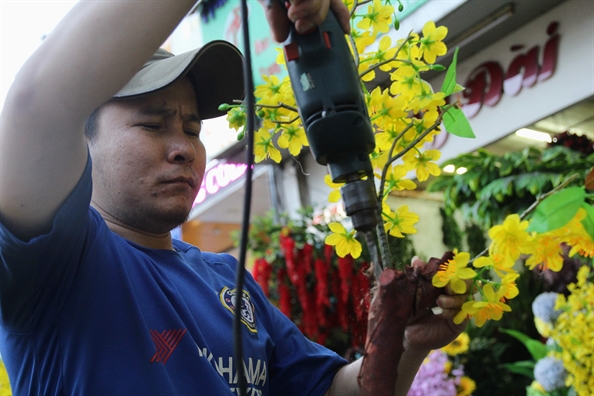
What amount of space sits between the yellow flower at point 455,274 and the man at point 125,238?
0.03m

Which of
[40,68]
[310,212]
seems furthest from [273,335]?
[310,212]

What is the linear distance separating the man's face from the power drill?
0.34 meters

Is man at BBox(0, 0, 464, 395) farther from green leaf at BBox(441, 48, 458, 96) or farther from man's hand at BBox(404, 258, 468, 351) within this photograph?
green leaf at BBox(441, 48, 458, 96)

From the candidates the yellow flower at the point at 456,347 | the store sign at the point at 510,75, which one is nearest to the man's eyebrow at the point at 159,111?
the yellow flower at the point at 456,347

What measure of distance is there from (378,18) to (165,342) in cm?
66

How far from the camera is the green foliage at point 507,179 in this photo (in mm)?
2793

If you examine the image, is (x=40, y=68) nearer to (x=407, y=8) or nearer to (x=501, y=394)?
(x=501, y=394)

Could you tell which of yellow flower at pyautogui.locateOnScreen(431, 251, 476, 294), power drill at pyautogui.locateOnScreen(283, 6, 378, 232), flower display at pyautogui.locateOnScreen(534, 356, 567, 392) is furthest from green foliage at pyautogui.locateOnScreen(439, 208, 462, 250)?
power drill at pyautogui.locateOnScreen(283, 6, 378, 232)

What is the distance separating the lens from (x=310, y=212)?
4008 millimetres

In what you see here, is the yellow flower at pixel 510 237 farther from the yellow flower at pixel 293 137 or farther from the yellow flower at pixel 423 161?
the yellow flower at pixel 293 137

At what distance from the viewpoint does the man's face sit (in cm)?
88

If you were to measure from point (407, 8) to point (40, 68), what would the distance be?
401cm

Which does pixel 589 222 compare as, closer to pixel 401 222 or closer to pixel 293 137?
pixel 401 222

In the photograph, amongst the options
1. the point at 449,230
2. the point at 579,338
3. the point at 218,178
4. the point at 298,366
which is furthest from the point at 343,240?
the point at 218,178
